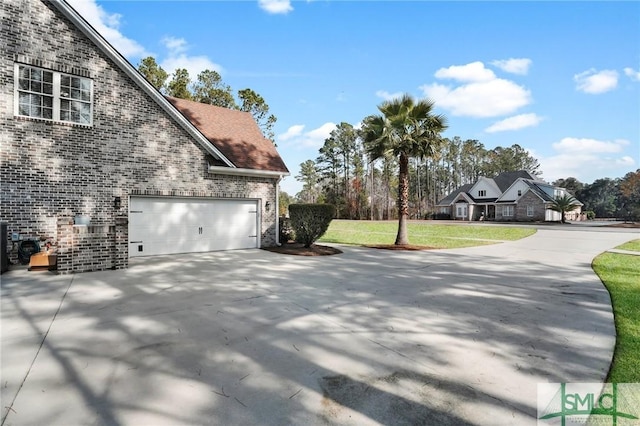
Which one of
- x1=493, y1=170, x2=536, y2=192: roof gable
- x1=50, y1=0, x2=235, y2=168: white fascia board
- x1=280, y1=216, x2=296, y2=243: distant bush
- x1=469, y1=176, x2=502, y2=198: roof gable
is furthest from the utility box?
x1=493, y1=170, x2=536, y2=192: roof gable

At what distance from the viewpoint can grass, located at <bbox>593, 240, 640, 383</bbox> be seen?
3.33m

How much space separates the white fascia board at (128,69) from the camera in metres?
8.84

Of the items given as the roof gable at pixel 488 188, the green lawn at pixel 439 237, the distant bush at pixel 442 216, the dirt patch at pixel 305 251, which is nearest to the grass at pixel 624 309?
the green lawn at pixel 439 237

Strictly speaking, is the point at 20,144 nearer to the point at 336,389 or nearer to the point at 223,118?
the point at 223,118

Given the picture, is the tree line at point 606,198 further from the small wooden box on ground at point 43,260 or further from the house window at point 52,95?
the small wooden box on ground at point 43,260

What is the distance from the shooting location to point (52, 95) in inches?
347

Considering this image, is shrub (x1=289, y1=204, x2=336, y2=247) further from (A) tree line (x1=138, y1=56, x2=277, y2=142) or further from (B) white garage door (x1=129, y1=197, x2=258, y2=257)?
(A) tree line (x1=138, y1=56, x2=277, y2=142)

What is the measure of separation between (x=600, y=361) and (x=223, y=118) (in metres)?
15.4

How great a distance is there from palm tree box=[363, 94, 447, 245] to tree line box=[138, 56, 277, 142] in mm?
14482

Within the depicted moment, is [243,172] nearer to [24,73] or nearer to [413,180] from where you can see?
[24,73]

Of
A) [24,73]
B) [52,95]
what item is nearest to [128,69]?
[52,95]

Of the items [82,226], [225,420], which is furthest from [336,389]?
[82,226]

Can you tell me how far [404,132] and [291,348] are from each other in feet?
41.4

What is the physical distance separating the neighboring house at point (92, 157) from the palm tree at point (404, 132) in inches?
250
